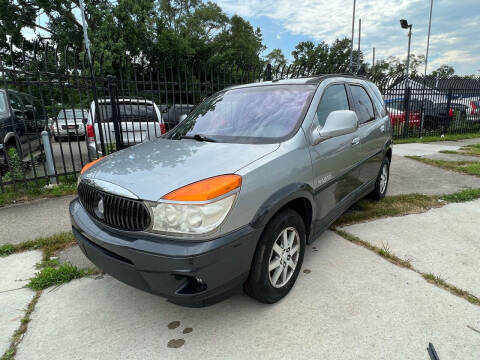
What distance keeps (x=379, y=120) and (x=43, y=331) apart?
14.2 feet

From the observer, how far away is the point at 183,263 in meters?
1.67

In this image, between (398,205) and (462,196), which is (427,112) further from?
(398,205)

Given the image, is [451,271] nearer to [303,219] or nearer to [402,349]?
[402,349]

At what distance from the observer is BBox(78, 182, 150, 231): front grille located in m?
1.84

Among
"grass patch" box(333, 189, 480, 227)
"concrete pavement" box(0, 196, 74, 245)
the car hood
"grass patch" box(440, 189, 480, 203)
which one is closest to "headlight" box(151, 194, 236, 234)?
the car hood

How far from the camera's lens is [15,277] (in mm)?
2818

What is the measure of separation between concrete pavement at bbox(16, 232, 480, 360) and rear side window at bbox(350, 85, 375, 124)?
6.16 ft

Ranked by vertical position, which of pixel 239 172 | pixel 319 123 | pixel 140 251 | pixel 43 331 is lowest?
pixel 43 331

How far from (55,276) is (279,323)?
81.4 inches

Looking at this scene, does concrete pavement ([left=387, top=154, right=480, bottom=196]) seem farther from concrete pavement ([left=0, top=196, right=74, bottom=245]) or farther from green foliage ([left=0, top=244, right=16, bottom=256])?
green foliage ([left=0, top=244, right=16, bottom=256])

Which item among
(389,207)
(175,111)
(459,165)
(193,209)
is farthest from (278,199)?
(459,165)

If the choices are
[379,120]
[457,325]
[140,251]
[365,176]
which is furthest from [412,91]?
[140,251]

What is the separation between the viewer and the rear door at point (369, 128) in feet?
11.6

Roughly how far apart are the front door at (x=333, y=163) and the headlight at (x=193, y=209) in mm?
1062
